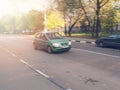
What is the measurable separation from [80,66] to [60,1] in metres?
33.5

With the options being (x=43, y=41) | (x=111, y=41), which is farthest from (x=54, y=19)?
(x=43, y=41)

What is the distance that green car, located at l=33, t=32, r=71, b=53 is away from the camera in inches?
690

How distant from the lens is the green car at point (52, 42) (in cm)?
1752

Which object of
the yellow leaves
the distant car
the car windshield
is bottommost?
the distant car

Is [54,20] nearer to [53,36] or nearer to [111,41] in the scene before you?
[111,41]

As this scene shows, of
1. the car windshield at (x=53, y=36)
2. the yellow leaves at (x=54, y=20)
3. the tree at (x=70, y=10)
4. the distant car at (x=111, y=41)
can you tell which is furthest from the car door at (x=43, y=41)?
the yellow leaves at (x=54, y=20)

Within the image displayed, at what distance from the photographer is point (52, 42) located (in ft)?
58.1

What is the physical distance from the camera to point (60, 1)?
145 feet

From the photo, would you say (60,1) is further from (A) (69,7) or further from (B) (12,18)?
(B) (12,18)

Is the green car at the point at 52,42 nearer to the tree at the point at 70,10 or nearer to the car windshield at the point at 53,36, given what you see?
the car windshield at the point at 53,36

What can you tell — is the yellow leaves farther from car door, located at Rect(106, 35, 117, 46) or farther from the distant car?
car door, located at Rect(106, 35, 117, 46)

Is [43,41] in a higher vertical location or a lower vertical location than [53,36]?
lower

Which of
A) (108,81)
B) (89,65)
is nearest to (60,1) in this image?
(89,65)

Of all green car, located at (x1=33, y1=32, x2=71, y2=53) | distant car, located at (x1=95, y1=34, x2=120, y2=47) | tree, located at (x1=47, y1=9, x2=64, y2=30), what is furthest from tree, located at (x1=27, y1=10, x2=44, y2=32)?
green car, located at (x1=33, y1=32, x2=71, y2=53)
